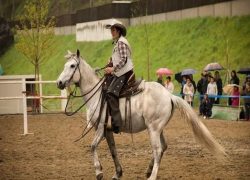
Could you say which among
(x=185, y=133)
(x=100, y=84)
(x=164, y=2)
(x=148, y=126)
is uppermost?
(x=164, y=2)

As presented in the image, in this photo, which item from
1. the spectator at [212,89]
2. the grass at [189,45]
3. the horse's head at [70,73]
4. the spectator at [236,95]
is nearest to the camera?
the horse's head at [70,73]

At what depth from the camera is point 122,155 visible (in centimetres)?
1321

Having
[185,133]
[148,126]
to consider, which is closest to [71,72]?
[148,126]

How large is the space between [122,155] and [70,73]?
3.10m

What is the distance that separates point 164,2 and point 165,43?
4.43 metres

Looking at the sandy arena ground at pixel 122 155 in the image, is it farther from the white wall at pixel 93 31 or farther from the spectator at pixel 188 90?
the white wall at pixel 93 31

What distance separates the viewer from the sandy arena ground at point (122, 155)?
10.9 meters

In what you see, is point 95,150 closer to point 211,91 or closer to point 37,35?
point 211,91

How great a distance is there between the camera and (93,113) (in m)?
10.6

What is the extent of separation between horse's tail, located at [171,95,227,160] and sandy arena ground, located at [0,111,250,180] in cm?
45

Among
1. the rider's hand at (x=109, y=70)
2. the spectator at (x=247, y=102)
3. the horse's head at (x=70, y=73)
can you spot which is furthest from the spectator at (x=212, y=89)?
the rider's hand at (x=109, y=70)

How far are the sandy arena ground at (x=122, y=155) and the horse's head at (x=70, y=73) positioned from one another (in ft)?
5.25

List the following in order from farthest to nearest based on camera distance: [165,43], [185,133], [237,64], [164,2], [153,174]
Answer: [164,2] → [165,43] → [237,64] → [185,133] → [153,174]

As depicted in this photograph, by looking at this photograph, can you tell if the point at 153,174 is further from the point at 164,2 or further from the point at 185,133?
the point at 164,2
